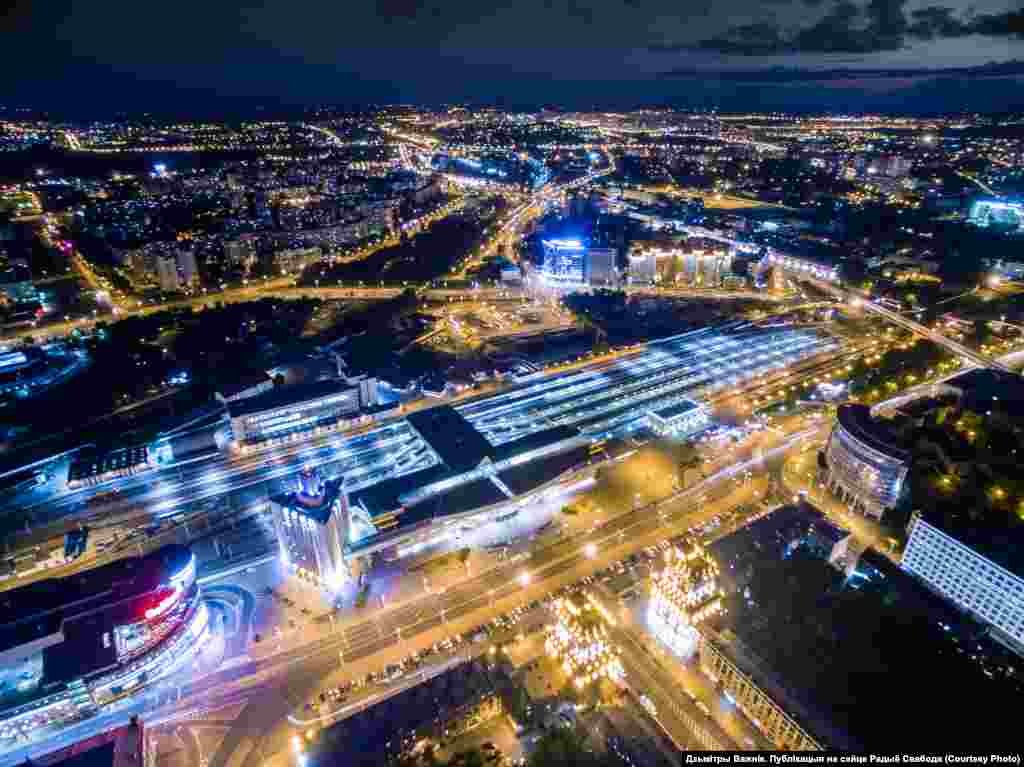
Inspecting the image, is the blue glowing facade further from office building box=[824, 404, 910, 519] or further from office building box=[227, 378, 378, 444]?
office building box=[227, 378, 378, 444]

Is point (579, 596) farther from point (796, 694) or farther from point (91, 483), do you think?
point (91, 483)

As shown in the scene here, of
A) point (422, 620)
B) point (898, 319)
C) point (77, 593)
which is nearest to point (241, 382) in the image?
point (77, 593)

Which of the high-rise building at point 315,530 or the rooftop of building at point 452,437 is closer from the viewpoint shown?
the high-rise building at point 315,530

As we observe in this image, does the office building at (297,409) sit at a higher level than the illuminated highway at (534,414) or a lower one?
higher

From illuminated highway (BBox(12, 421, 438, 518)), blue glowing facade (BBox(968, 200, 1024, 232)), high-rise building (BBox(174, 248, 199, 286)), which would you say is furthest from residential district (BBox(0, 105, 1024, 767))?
blue glowing facade (BBox(968, 200, 1024, 232))

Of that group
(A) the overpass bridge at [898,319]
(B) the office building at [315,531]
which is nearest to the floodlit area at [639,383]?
(A) the overpass bridge at [898,319]

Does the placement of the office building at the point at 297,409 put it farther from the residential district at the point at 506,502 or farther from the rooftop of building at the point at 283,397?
the residential district at the point at 506,502
